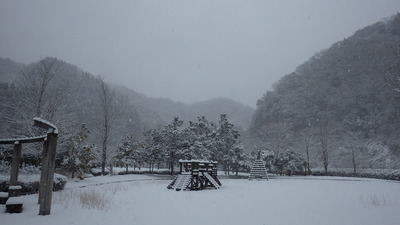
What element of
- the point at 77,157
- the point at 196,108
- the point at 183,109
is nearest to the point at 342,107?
the point at 77,157

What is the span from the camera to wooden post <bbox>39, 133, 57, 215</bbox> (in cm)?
946

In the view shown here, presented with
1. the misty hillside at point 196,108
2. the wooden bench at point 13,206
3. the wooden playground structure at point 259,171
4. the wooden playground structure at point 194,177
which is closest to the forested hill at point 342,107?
the wooden playground structure at point 259,171

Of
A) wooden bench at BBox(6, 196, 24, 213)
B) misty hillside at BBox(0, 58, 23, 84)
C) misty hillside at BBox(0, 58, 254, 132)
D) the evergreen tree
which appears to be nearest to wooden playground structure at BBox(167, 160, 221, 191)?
the evergreen tree

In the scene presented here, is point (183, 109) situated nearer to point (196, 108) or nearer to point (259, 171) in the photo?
point (196, 108)

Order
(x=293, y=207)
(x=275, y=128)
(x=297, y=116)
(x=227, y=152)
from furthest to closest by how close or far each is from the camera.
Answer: (x=297, y=116) → (x=275, y=128) → (x=227, y=152) → (x=293, y=207)

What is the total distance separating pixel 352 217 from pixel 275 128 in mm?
47641

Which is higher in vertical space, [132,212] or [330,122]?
[330,122]

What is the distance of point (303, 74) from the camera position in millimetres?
94188

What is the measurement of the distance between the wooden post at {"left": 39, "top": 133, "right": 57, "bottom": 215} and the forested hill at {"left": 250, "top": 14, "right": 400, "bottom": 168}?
47.5m

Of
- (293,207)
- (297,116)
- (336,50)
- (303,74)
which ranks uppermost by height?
(336,50)

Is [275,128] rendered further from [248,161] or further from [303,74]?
[303,74]

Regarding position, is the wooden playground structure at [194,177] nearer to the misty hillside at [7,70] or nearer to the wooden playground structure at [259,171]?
the wooden playground structure at [259,171]

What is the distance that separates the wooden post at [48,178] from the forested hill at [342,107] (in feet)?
156

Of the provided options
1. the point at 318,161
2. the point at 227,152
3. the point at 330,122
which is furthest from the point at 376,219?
the point at 330,122
